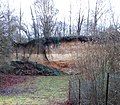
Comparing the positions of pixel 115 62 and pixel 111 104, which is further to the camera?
pixel 115 62

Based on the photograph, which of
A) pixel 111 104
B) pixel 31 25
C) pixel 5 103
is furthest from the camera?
pixel 31 25

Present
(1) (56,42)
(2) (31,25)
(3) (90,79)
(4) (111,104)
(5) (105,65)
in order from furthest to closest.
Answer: (2) (31,25) < (1) (56,42) < (3) (90,79) < (5) (105,65) < (4) (111,104)

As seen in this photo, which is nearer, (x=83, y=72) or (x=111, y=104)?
(x=111, y=104)

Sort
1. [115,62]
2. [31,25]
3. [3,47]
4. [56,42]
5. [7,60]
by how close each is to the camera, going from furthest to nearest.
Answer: [31,25] → [56,42] → [7,60] → [3,47] → [115,62]

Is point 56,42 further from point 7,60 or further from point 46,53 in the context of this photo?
point 7,60

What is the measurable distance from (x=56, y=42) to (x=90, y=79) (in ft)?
68.1

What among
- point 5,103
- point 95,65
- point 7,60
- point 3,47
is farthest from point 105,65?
point 7,60

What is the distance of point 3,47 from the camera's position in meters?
22.8

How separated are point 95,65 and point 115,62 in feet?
3.75

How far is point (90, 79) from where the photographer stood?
982 cm

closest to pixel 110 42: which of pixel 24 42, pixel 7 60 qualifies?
pixel 7 60

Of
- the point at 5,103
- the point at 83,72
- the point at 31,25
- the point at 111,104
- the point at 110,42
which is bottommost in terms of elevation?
the point at 5,103

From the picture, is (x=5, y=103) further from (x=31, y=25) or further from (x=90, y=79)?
(x=31, y=25)

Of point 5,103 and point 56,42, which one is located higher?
point 56,42
